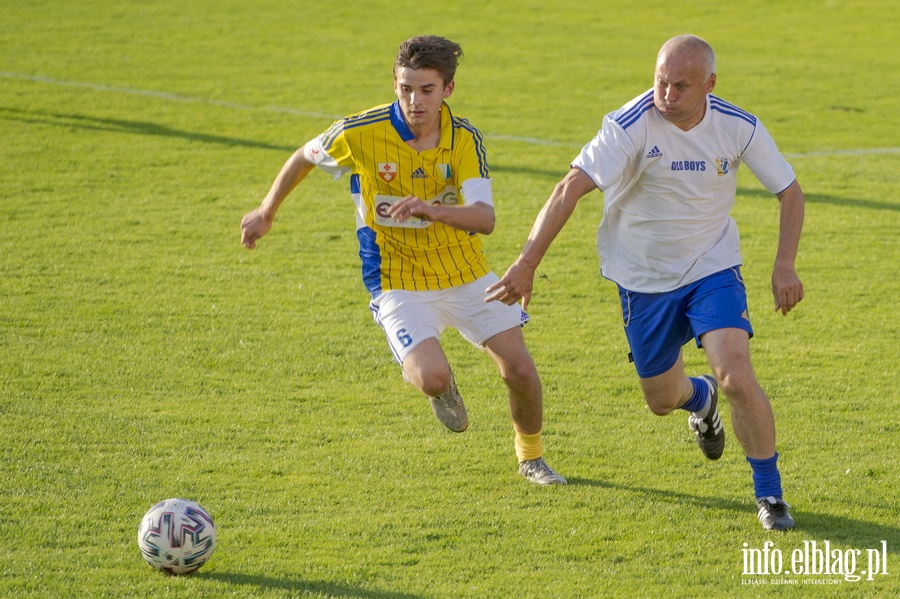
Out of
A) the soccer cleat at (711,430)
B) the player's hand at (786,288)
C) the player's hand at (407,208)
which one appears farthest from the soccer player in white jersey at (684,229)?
the player's hand at (407,208)

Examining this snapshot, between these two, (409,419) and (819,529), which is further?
(409,419)

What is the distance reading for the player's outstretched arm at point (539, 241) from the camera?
15.9 feet

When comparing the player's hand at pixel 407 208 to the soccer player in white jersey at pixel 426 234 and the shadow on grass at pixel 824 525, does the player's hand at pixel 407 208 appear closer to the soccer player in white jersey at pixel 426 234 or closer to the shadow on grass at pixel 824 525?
the soccer player in white jersey at pixel 426 234

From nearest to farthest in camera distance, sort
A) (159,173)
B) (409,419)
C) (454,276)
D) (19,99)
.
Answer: (454,276) < (409,419) < (159,173) < (19,99)

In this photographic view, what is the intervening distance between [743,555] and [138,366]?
13.0 ft

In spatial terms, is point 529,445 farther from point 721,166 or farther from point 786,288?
point 721,166

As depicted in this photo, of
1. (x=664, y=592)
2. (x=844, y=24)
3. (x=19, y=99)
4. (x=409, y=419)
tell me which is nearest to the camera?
(x=664, y=592)

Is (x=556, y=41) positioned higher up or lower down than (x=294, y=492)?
higher up

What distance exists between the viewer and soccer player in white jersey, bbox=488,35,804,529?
501cm

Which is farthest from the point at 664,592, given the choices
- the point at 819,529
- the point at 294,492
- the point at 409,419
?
the point at 409,419

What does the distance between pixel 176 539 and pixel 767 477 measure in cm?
250

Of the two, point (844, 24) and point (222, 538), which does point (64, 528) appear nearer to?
point (222, 538)

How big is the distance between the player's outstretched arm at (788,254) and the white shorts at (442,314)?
122cm

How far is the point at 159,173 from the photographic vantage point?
12.1 metres
